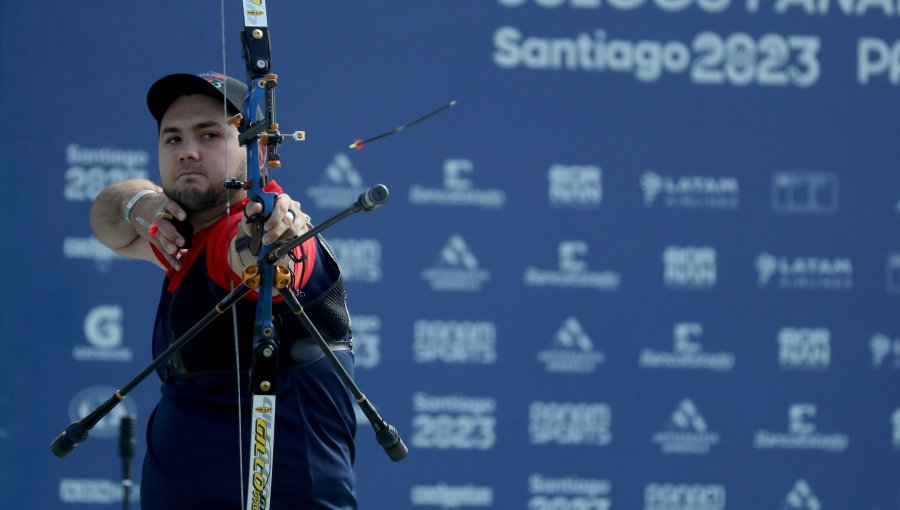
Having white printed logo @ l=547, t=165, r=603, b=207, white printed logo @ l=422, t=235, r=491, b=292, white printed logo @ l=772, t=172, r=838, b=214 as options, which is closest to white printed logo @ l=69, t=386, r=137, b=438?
white printed logo @ l=422, t=235, r=491, b=292

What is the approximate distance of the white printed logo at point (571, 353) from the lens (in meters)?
4.44

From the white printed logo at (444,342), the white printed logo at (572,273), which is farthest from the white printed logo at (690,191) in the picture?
the white printed logo at (444,342)

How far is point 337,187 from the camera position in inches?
171

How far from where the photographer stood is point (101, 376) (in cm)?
424

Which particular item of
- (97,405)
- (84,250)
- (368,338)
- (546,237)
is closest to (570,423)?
(546,237)

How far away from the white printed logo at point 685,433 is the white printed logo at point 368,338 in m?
1.00

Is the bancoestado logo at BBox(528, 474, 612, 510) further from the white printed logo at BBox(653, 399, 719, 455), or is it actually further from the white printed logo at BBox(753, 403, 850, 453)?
the white printed logo at BBox(753, 403, 850, 453)

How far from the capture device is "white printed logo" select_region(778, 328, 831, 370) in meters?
4.54

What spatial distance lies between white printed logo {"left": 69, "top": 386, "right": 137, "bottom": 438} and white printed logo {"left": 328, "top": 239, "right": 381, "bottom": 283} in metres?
0.83

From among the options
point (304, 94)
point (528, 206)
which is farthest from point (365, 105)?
point (528, 206)

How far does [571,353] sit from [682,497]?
2.04 feet

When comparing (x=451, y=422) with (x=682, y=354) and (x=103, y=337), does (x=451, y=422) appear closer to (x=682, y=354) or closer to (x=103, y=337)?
(x=682, y=354)

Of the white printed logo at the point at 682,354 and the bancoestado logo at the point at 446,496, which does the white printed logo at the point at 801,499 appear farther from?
the bancoestado logo at the point at 446,496

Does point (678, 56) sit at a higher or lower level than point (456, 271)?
higher
